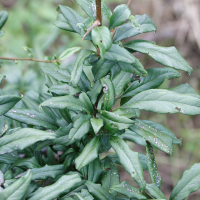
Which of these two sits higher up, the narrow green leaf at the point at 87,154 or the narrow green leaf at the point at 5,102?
the narrow green leaf at the point at 5,102

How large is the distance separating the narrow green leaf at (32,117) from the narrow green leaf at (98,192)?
0.34 meters

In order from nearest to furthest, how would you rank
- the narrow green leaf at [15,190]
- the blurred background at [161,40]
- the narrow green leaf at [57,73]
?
the narrow green leaf at [15,190], the narrow green leaf at [57,73], the blurred background at [161,40]

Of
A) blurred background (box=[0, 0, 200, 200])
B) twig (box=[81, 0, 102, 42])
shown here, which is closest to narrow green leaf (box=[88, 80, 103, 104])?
twig (box=[81, 0, 102, 42])

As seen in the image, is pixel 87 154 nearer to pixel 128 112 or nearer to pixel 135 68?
pixel 128 112

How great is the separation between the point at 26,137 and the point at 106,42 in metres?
0.50

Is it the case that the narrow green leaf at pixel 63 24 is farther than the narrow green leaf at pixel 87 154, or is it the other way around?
the narrow green leaf at pixel 63 24

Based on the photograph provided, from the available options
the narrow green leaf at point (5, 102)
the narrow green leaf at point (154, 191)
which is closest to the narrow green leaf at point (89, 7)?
the narrow green leaf at point (5, 102)

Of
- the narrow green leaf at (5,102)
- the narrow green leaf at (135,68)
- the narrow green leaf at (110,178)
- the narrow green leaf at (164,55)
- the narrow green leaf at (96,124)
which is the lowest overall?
the narrow green leaf at (110,178)

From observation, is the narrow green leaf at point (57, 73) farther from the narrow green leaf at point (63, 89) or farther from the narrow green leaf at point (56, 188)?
the narrow green leaf at point (56, 188)

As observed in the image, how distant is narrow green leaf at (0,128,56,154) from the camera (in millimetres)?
925

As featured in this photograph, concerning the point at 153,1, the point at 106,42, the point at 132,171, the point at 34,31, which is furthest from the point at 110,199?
the point at 153,1

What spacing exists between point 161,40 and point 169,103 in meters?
2.76

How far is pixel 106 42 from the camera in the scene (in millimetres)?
891

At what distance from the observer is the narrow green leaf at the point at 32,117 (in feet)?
3.68
